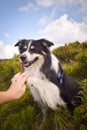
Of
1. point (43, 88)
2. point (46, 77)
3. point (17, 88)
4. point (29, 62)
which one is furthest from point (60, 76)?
point (17, 88)

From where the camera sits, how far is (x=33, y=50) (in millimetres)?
5027

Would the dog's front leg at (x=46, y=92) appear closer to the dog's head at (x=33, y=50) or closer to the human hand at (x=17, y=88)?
the dog's head at (x=33, y=50)

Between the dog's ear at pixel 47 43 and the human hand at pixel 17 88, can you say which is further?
the dog's ear at pixel 47 43

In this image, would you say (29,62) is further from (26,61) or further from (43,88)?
(43,88)

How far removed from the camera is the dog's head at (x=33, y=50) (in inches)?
196

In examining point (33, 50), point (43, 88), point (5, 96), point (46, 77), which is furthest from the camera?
point (43, 88)

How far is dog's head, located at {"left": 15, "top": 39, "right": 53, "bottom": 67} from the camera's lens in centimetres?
498

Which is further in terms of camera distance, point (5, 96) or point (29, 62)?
point (29, 62)

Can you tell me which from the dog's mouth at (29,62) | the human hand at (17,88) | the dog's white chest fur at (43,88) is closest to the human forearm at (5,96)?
the human hand at (17,88)

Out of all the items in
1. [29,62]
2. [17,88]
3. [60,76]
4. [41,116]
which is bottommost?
[41,116]

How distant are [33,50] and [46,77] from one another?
519 millimetres

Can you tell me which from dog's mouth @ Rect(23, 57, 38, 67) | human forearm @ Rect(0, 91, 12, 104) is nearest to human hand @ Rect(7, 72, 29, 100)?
human forearm @ Rect(0, 91, 12, 104)

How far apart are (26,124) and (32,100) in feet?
2.14

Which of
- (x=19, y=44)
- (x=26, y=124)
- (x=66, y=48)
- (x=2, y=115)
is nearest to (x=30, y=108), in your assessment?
(x=26, y=124)
